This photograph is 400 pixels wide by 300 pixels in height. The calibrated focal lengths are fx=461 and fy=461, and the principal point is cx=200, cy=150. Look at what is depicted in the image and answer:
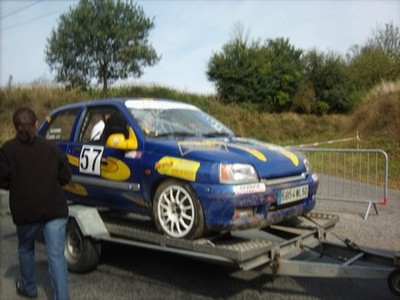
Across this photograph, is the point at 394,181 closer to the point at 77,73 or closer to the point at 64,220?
the point at 64,220

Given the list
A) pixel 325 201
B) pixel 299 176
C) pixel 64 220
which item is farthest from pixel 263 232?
pixel 325 201

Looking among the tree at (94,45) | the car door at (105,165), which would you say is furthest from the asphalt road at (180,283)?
the tree at (94,45)

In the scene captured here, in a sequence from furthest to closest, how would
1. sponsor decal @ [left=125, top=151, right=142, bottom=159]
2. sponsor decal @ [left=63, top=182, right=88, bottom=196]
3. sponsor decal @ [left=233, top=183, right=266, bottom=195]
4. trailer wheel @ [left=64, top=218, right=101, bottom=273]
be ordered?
sponsor decal @ [left=63, top=182, right=88, bottom=196] → trailer wheel @ [left=64, top=218, right=101, bottom=273] → sponsor decal @ [left=125, top=151, right=142, bottom=159] → sponsor decal @ [left=233, top=183, right=266, bottom=195]

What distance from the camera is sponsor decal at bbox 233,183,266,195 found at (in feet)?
13.8

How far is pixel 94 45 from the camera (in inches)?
993

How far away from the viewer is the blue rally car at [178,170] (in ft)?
14.0

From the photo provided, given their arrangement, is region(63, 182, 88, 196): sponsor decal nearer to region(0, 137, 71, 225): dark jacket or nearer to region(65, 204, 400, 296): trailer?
region(65, 204, 400, 296): trailer

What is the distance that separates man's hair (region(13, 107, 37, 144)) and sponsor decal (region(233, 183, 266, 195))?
1.88 meters

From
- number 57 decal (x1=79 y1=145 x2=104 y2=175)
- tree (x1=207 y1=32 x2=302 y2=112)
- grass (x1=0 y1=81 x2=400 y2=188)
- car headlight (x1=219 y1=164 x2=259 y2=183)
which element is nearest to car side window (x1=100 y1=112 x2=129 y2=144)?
number 57 decal (x1=79 y1=145 x2=104 y2=175)

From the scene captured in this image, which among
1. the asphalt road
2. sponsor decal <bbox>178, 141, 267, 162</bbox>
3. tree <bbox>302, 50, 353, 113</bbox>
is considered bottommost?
the asphalt road

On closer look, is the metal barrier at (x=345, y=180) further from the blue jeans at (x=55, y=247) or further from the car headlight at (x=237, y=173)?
the blue jeans at (x=55, y=247)

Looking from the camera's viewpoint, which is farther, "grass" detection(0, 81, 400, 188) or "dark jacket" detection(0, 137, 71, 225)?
"grass" detection(0, 81, 400, 188)

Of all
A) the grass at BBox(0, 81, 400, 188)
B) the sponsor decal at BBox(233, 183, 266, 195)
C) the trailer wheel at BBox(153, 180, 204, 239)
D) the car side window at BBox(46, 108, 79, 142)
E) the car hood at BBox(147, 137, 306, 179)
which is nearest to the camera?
the sponsor decal at BBox(233, 183, 266, 195)

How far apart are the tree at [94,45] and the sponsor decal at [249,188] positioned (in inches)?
855
